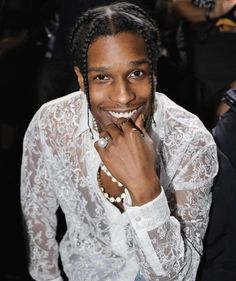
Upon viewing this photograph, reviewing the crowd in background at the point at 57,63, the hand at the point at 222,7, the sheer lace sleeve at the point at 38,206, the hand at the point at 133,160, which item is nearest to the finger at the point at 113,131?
the hand at the point at 133,160

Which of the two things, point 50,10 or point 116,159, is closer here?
point 116,159

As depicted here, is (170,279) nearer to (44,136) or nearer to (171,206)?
(171,206)

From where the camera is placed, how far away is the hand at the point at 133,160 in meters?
1.09

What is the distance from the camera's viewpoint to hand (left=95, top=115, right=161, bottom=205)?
109 cm

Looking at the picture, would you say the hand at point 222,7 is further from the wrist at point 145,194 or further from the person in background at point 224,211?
the wrist at point 145,194

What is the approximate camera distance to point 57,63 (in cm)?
267

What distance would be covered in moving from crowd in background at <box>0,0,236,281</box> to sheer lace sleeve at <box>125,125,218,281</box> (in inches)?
40.7

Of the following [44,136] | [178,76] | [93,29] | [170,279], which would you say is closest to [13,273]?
[44,136]

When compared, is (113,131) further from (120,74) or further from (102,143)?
(120,74)

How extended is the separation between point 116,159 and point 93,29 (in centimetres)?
33

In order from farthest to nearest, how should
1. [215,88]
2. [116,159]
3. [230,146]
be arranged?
[215,88] → [230,146] → [116,159]

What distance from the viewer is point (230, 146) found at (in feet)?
4.33

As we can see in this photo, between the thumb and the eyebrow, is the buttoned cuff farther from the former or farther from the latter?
the eyebrow

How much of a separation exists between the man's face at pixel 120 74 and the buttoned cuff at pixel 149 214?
0.23 metres
